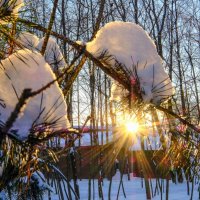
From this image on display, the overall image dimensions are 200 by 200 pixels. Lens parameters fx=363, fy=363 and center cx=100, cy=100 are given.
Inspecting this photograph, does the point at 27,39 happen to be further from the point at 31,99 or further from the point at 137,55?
the point at 31,99

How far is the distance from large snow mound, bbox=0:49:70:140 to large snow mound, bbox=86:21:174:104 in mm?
250

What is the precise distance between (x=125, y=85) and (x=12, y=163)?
36 centimetres

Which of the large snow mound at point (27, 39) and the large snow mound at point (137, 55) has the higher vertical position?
the large snow mound at point (27, 39)

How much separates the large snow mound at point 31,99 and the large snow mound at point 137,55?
250 mm

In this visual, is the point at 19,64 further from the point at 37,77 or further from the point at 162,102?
the point at 162,102

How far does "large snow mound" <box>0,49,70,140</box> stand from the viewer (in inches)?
20.6

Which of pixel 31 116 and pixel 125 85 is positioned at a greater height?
pixel 125 85

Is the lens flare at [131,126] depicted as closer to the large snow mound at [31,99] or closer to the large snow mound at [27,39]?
the large snow mound at [31,99]

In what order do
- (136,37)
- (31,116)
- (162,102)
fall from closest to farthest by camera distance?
(31,116)
(162,102)
(136,37)

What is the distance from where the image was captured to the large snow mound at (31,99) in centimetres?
52

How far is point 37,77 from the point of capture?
613 millimetres

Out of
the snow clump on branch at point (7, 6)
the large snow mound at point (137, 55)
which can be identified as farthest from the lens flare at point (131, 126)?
the snow clump on branch at point (7, 6)

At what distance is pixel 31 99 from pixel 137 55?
0.39 m

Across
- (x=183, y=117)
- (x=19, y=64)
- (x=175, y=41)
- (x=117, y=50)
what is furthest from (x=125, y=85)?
(x=175, y=41)
